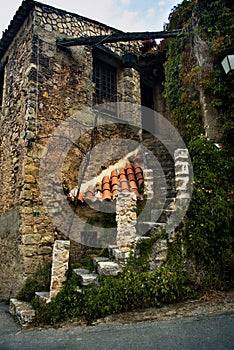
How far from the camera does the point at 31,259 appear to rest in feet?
19.8

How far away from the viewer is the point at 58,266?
4.80 m

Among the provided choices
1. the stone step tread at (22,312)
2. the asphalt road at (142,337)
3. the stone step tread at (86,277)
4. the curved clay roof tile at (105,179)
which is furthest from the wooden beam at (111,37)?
the asphalt road at (142,337)

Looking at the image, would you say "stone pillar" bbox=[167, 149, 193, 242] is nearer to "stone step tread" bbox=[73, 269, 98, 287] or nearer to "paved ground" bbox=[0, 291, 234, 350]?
"paved ground" bbox=[0, 291, 234, 350]

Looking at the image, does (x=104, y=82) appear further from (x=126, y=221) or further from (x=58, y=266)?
(x=58, y=266)

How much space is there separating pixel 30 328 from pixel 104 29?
25.7ft

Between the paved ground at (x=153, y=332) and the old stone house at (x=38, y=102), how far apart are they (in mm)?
1967

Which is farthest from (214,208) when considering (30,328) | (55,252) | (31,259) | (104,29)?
(104,29)

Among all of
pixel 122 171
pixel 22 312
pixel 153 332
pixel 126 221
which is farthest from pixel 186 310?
pixel 122 171

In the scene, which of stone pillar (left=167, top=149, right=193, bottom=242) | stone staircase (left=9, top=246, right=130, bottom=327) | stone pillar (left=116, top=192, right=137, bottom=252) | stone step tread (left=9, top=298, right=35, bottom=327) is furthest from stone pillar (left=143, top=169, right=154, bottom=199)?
stone step tread (left=9, top=298, right=35, bottom=327)

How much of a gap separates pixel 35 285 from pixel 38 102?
13.1 ft

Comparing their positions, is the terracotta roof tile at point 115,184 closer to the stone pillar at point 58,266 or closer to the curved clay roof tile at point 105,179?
the curved clay roof tile at point 105,179

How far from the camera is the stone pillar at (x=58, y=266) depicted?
4699 millimetres

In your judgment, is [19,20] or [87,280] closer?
[87,280]

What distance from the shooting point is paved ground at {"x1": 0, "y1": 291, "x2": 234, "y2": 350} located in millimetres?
3118
